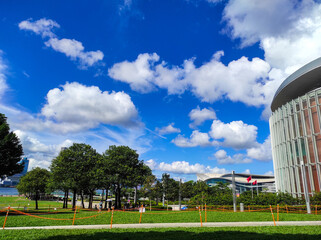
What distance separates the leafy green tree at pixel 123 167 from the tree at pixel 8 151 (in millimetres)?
14908

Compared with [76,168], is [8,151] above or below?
above

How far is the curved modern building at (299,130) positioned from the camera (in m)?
35.7

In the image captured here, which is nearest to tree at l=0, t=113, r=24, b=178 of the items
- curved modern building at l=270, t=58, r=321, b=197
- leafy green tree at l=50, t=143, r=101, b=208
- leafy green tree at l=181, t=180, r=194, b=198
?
leafy green tree at l=50, t=143, r=101, b=208

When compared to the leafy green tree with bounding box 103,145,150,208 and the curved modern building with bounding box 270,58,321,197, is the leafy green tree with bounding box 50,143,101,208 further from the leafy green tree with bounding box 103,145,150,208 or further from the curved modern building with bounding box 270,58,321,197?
the curved modern building with bounding box 270,58,321,197

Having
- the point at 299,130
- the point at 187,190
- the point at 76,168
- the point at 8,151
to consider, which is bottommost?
the point at 187,190

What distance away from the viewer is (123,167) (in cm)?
4059

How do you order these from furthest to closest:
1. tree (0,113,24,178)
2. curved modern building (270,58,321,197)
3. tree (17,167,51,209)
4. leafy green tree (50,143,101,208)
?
tree (17,167,51,209) < leafy green tree (50,143,101,208) < curved modern building (270,58,321,197) < tree (0,113,24,178)

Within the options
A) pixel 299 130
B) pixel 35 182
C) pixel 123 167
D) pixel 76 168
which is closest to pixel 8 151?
pixel 76 168

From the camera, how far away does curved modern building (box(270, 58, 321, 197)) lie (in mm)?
35719

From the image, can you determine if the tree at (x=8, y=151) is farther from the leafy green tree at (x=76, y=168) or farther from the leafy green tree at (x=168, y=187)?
the leafy green tree at (x=168, y=187)

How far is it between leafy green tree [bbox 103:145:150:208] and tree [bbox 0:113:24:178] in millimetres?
14908

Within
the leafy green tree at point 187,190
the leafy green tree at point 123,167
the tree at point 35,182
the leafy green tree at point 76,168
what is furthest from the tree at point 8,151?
the leafy green tree at point 187,190

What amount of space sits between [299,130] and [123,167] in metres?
32.3

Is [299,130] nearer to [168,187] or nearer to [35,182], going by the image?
[168,187]
